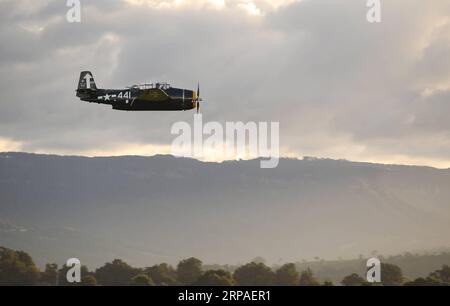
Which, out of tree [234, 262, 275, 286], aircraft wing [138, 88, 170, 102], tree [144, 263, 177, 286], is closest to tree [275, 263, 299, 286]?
tree [234, 262, 275, 286]

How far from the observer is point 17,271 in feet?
541

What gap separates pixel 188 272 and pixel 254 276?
18.0 m

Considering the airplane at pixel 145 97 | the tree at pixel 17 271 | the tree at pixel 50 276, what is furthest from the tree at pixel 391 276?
the airplane at pixel 145 97

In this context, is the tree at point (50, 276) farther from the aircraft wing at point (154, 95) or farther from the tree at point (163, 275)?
the aircraft wing at point (154, 95)

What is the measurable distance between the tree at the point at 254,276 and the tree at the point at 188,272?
→ 11918 mm

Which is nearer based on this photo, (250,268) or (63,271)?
(250,268)
